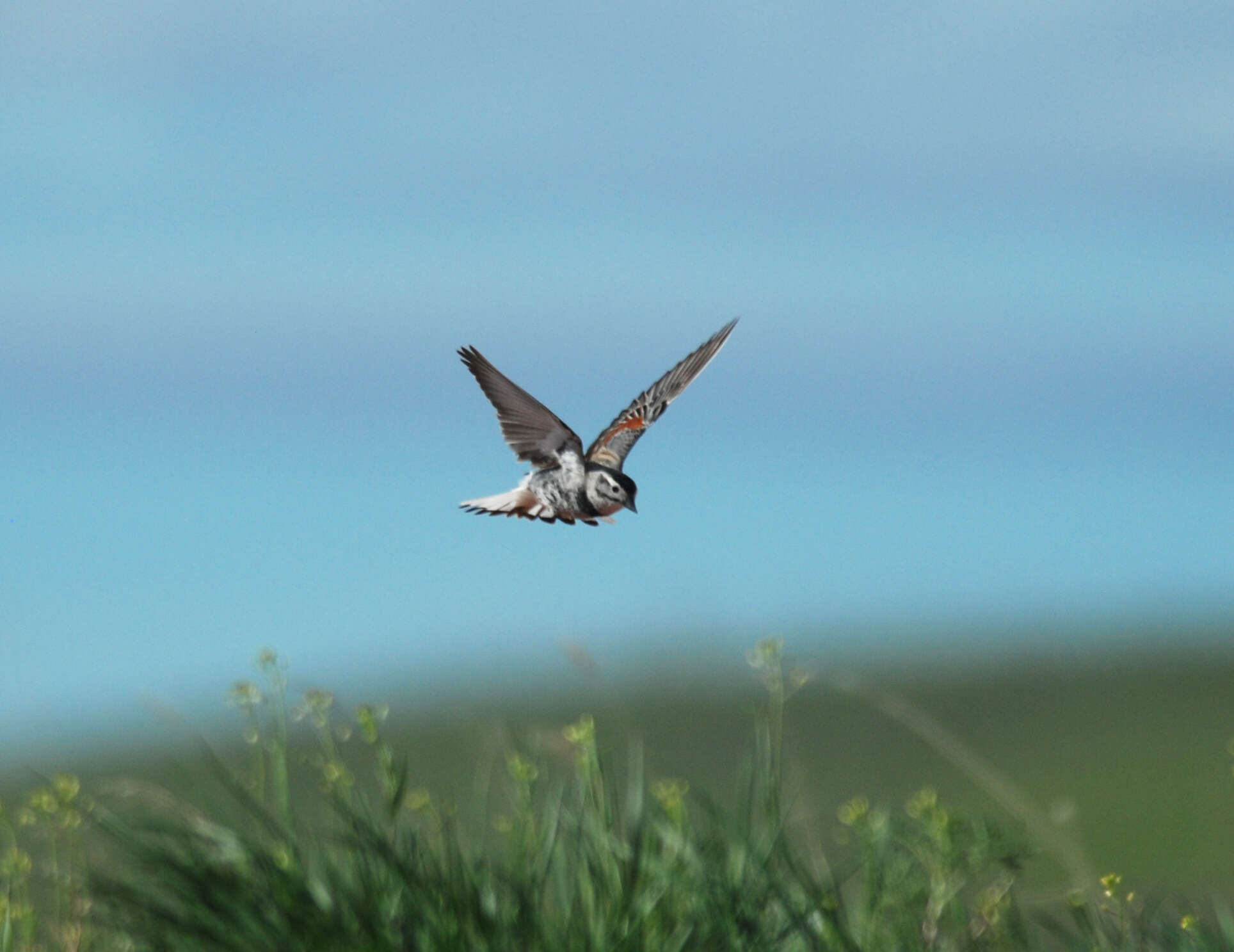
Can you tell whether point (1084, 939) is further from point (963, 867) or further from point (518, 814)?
point (518, 814)

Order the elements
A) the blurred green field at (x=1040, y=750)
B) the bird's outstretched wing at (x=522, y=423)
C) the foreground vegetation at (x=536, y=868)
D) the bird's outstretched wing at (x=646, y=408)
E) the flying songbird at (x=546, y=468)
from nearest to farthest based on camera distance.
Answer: the foreground vegetation at (x=536, y=868), the flying songbird at (x=546, y=468), the bird's outstretched wing at (x=522, y=423), the bird's outstretched wing at (x=646, y=408), the blurred green field at (x=1040, y=750)

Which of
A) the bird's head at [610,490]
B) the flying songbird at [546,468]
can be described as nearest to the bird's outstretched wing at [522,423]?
the flying songbird at [546,468]

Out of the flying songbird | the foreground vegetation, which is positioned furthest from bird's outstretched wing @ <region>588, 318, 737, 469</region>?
the foreground vegetation

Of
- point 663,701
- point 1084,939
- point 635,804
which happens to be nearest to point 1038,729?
point 663,701

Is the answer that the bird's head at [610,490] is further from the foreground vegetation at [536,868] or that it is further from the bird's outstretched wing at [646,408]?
the foreground vegetation at [536,868]

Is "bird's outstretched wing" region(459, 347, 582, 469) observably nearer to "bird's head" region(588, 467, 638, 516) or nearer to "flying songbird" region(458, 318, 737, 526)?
"flying songbird" region(458, 318, 737, 526)

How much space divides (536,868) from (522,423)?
3.66 ft

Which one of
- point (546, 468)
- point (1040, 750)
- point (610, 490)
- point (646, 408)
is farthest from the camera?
point (1040, 750)

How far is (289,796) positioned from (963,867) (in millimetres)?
1739

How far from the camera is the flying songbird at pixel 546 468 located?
325 cm

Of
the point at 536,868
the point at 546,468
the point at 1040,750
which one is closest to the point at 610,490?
the point at 546,468

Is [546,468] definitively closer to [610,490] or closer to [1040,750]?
[610,490]

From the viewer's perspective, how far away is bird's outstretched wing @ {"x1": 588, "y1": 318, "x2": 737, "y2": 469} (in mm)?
3771

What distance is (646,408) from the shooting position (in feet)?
14.1
